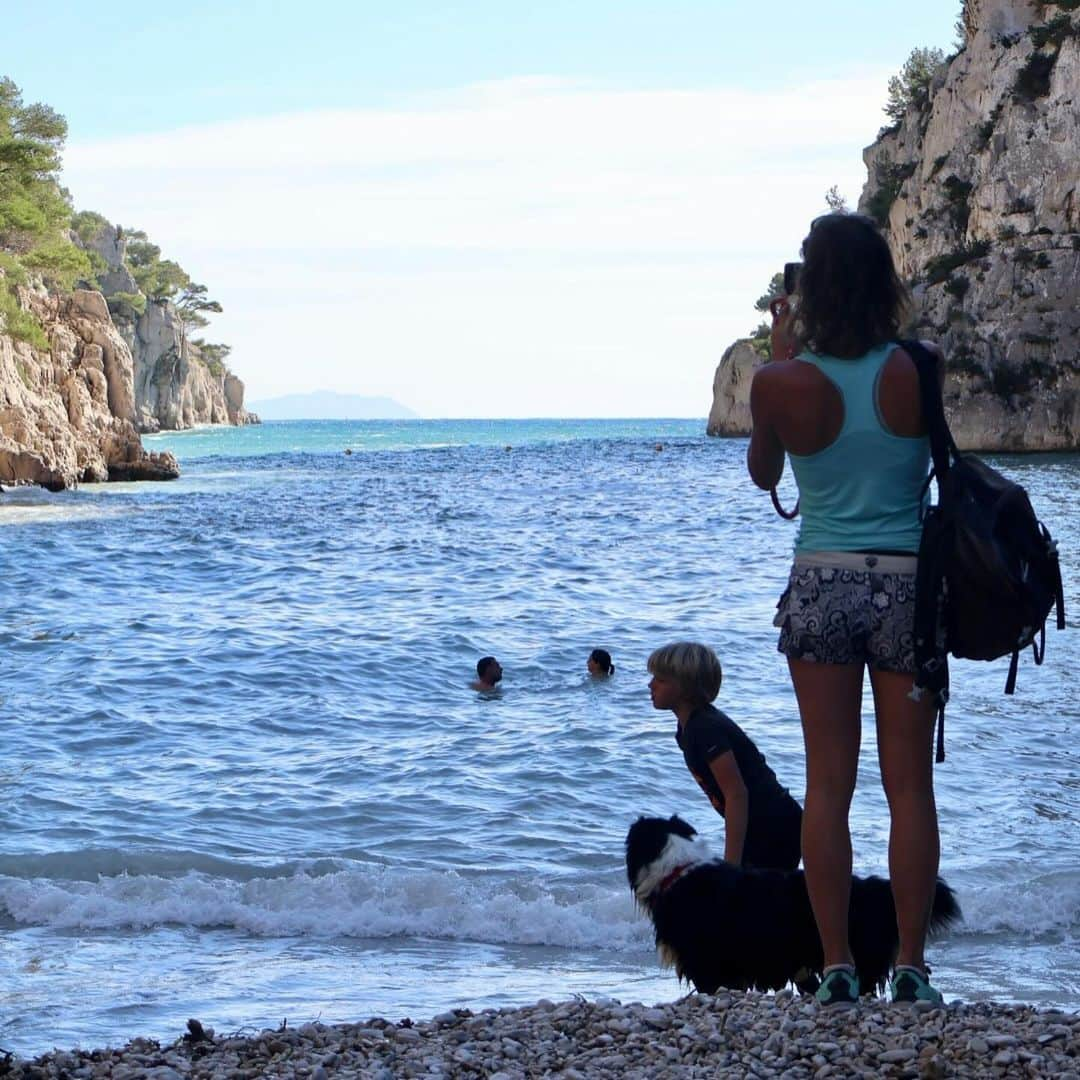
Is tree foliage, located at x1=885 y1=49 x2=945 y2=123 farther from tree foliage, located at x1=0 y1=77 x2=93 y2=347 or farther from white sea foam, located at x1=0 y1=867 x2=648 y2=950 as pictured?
white sea foam, located at x1=0 y1=867 x2=648 y2=950

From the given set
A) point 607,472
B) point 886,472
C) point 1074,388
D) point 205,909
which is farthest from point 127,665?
point 1074,388

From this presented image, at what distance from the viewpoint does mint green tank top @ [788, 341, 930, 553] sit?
3816mm

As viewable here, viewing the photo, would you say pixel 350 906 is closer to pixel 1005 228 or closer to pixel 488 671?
pixel 488 671

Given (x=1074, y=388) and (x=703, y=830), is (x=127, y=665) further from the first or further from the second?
(x=1074, y=388)

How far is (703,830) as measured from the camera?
27.8ft

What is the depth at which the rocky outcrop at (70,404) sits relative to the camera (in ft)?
131

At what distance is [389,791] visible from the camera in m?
9.37

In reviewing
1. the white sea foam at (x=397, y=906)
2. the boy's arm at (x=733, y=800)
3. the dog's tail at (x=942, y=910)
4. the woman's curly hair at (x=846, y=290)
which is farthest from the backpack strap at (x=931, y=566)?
the white sea foam at (x=397, y=906)

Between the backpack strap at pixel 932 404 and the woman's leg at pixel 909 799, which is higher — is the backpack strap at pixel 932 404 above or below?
above

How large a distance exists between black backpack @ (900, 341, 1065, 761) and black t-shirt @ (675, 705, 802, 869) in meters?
1.23

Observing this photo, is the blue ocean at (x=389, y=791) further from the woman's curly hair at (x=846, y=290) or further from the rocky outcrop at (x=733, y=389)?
the rocky outcrop at (x=733, y=389)

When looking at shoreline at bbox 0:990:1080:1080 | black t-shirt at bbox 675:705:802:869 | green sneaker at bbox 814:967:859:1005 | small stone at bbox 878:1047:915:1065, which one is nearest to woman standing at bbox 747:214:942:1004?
green sneaker at bbox 814:967:859:1005

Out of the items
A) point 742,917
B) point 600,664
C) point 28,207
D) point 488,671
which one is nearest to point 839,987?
point 742,917

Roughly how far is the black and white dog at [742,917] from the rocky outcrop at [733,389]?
88.9m
